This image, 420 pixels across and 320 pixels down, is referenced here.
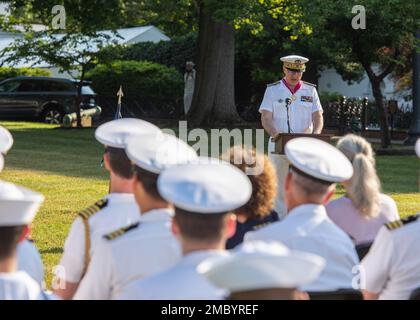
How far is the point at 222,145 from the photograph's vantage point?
22.3 m

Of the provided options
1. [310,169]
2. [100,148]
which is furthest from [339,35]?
[310,169]

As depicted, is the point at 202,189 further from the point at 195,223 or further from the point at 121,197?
the point at 121,197

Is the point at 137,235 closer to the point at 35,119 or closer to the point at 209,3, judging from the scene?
the point at 209,3

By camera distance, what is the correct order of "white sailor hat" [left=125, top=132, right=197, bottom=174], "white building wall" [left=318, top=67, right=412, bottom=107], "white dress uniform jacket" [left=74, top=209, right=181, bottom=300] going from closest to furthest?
1. "white dress uniform jacket" [left=74, top=209, right=181, bottom=300]
2. "white sailor hat" [left=125, top=132, right=197, bottom=174]
3. "white building wall" [left=318, top=67, right=412, bottom=107]

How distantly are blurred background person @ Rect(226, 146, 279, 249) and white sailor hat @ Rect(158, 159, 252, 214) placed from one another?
1966 mm

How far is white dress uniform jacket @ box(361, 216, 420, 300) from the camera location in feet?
16.5

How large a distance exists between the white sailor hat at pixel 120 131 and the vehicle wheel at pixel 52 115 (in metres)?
27.8

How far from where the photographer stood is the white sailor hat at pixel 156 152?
4855 mm

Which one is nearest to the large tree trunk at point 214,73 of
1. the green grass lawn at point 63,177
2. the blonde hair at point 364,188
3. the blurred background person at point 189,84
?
the blurred background person at point 189,84

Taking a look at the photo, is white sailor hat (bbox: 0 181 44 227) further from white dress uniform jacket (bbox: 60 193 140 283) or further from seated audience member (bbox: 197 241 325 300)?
white dress uniform jacket (bbox: 60 193 140 283)

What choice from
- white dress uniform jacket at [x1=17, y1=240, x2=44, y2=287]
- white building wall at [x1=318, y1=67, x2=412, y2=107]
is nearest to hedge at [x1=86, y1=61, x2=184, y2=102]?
white building wall at [x1=318, y1=67, x2=412, y2=107]

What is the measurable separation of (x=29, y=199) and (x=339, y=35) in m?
19.8

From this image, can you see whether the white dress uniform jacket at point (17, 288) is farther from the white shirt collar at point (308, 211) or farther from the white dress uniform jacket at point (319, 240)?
the white shirt collar at point (308, 211)

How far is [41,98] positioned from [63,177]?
17843 millimetres
